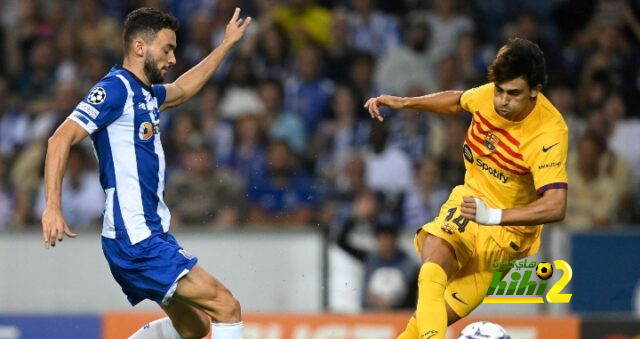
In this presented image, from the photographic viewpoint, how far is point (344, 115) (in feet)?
42.9

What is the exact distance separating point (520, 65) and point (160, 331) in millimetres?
2648

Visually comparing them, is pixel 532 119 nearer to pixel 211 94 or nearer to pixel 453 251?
pixel 453 251

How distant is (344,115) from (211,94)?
4.75ft

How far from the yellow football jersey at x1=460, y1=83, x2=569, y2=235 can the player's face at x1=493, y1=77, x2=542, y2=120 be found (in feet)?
0.49

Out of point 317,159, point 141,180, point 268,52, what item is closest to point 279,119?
point 317,159

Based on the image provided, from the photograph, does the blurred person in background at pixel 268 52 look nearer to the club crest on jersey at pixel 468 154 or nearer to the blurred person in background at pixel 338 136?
the blurred person in background at pixel 338 136

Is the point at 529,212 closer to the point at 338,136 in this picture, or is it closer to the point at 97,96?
the point at 97,96

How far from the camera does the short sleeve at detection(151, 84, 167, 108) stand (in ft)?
25.7

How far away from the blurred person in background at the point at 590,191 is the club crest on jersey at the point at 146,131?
5801mm

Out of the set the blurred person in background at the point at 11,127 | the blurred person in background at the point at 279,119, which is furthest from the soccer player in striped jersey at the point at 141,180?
the blurred person in background at the point at 11,127

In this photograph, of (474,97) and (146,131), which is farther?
(474,97)

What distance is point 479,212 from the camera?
23.8 feet

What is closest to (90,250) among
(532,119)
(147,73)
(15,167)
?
(15,167)

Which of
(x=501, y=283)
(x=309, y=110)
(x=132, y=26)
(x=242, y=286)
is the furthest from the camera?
(x=309, y=110)
